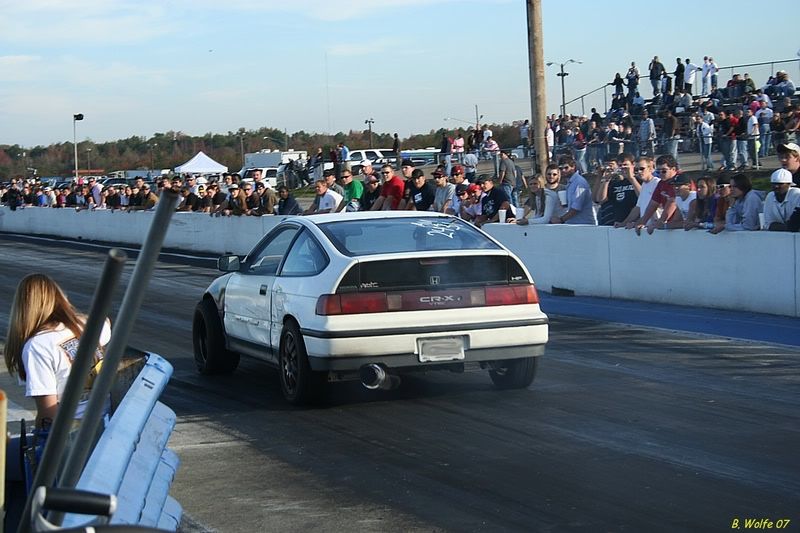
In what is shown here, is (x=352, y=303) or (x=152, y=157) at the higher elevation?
(x=152, y=157)

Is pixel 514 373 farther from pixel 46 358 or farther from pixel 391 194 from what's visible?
pixel 391 194

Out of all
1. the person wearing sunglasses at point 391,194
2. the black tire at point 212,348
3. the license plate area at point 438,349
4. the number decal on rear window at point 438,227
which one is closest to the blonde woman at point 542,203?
the person wearing sunglasses at point 391,194

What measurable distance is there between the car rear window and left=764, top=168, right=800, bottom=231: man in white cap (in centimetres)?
498

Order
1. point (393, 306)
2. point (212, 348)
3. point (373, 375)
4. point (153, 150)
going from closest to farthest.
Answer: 1. point (373, 375)
2. point (393, 306)
3. point (212, 348)
4. point (153, 150)

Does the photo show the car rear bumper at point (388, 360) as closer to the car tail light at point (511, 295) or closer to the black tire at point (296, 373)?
the black tire at point (296, 373)

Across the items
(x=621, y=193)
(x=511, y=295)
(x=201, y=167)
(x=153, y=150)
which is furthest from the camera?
(x=153, y=150)

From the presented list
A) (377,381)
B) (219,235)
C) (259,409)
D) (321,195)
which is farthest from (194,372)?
(219,235)

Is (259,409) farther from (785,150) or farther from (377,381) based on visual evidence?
(785,150)

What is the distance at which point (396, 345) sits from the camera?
848 cm

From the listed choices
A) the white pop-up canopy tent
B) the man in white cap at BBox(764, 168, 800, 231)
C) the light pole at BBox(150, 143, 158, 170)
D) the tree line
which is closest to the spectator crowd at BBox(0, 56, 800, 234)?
the man in white cap at BBox(764, 168, 800, 231)

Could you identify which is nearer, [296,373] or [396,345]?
[396,345]

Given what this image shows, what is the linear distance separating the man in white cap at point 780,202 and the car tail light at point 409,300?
5.38 metres

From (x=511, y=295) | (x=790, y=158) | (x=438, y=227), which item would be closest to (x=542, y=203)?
(x=790, y=158)

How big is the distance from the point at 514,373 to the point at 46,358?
16.0ft
